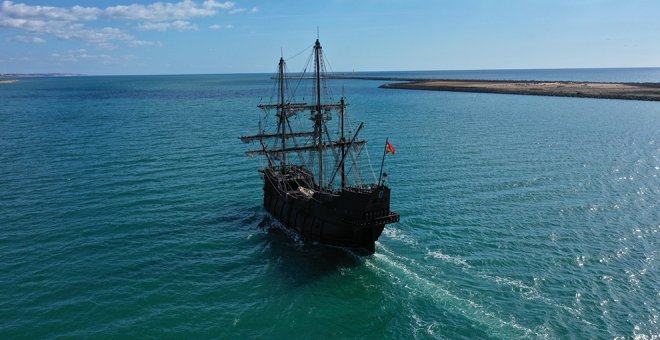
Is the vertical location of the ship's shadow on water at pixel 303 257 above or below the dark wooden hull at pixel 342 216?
below

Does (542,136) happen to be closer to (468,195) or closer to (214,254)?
(468,195)

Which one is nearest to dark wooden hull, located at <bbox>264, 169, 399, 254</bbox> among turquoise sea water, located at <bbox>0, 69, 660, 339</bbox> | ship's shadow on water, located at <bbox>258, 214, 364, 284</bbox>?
ship's shadow on water, located at <bbox>258, 214, 364, 284</bbox>

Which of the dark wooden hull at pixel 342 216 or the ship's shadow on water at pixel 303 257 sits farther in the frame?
the dark wooden hull at pixel 342 216

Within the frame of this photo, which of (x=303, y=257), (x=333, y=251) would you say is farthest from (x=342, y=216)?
(x=303, y=257)

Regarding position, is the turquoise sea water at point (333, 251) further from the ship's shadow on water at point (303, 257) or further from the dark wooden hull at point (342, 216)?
the dark wooden hull at point (342, 216)

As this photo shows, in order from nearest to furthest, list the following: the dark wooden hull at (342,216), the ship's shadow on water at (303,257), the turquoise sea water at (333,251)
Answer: the turquoise sea water at (333,251)
the ship's shadow on water at (303,257)
the dark wooden hull at (342,216)

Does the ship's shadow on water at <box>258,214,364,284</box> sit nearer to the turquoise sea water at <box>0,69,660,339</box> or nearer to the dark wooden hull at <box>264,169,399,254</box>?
the turquoise sea water at <box>0,69,660,339</box>

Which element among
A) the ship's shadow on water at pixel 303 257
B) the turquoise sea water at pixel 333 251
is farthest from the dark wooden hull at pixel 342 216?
the turquoise sea water at pixel 333 251
